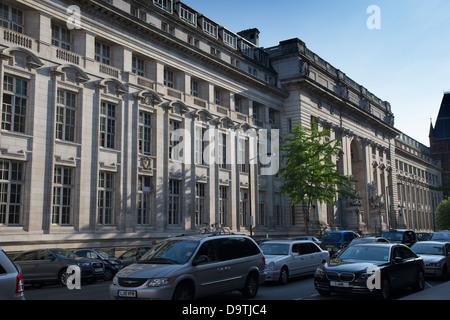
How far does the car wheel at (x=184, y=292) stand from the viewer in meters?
11.0

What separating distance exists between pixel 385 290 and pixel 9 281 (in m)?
9.70

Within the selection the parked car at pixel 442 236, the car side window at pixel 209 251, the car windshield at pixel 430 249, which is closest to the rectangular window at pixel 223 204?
the parked car at pixel 442 236

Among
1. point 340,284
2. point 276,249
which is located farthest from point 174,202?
point 340,284

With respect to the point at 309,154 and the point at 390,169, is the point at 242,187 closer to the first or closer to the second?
the point at 309,154

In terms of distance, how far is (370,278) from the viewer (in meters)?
12.8

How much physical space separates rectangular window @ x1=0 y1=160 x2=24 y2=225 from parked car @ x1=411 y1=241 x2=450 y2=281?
19374mm

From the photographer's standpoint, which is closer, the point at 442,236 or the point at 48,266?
the point at 48,266

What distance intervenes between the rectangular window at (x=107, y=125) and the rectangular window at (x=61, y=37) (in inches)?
160

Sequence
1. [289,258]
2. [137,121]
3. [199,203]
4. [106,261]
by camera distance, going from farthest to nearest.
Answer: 1. [199,203]
2. [137,121]
3. [106,261]
4. [289,258]

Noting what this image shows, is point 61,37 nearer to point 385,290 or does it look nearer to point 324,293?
point 324,293

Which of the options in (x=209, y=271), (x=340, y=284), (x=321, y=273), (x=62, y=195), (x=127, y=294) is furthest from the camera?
(x=62, y=195)

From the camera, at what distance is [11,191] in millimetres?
24094

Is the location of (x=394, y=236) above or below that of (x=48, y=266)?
above
